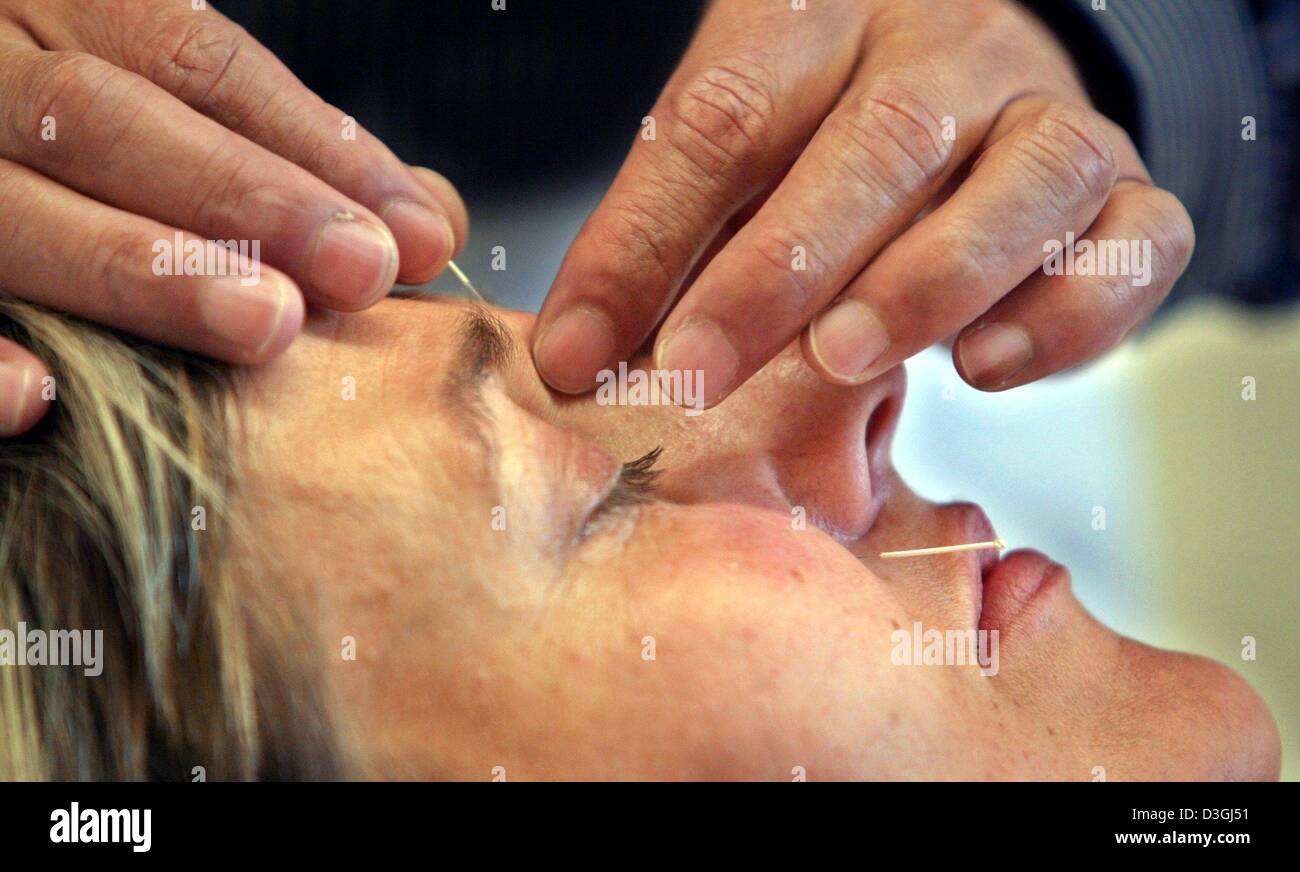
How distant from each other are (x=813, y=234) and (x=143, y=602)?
1.43ft

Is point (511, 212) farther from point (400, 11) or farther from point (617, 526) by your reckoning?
point (617, 526)

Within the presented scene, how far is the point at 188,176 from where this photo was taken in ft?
1.80

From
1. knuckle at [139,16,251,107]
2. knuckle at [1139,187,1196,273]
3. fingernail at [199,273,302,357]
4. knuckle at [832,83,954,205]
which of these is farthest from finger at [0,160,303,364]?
knuckle at [1139,187,1196,273]

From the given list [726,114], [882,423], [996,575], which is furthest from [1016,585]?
[726,114]

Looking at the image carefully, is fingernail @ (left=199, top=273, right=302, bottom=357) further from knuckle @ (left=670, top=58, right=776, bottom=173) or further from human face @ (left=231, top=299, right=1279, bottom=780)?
knuckle @ (left=670, top=58, right=776, bottom=173)

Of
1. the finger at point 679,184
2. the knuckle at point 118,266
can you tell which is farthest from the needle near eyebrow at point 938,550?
the knuckle at point 118,266

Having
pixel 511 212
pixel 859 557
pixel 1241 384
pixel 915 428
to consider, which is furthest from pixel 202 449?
pixel 1241 384

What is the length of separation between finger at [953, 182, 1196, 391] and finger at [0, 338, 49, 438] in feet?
1.84

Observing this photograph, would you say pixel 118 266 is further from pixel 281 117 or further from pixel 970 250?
pixel 970 250

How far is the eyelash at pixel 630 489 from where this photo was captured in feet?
1.77

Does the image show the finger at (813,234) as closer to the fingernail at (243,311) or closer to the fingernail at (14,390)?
the fingernail at (243,311)

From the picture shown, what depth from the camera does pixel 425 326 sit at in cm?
57

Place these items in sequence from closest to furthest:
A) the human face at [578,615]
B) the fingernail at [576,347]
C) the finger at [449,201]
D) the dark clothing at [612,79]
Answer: the human face at [578,615], the fingernail at [576,347], the finger at [449,201], the dark clothing at [612,79]

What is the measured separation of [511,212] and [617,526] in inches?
20.7
